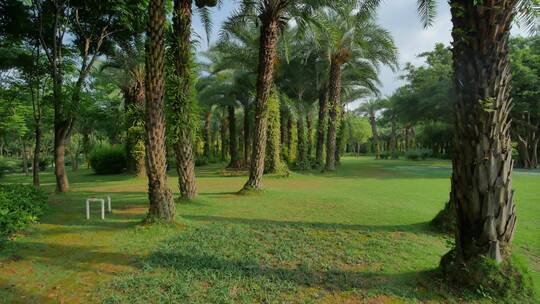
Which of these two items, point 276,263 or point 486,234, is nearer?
point 486,234

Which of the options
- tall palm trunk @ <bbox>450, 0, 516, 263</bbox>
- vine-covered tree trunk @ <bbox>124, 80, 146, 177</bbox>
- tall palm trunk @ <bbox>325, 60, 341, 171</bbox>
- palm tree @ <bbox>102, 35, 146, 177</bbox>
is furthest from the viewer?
tall palm trunk @ <bbox>325, 60, 341, 171</bbox>

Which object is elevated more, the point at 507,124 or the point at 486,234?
the point at 507,124

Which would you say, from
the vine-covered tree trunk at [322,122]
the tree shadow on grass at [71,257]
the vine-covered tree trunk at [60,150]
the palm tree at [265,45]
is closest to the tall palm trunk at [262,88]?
the palm tree at [265,45]

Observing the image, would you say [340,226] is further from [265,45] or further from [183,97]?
[265,45]

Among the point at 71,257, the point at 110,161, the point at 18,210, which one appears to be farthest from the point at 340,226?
the point at 110,161

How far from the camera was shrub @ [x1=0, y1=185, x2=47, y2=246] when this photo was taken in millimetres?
6105

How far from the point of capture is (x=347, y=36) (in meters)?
20.3

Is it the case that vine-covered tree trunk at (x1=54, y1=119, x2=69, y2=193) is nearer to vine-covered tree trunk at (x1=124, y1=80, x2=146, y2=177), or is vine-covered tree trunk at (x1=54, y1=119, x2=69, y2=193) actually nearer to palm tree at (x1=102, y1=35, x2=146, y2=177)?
palm tree at (x1=102, y1=35, x2=146, y2=177)

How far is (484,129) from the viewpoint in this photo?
4055mm

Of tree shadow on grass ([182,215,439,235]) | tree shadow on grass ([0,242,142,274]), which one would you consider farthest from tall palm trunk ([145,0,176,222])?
tree shadow on grass ([0,242,142,274])

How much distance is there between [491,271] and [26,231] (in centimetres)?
797

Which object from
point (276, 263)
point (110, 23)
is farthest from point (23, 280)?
point (110, 23)

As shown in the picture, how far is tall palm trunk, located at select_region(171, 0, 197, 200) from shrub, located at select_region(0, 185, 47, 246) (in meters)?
3.57

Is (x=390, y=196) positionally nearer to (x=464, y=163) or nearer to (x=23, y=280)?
(x=464, y=163)
